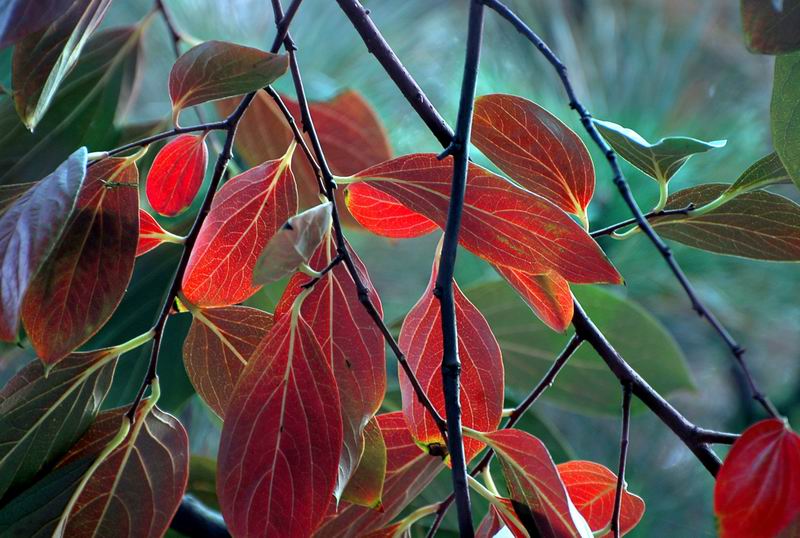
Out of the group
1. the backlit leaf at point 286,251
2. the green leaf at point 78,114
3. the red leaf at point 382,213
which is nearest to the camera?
the backlit leaf at point 286,251

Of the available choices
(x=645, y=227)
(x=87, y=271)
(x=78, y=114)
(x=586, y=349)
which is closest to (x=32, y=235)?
(x=87, y=271)

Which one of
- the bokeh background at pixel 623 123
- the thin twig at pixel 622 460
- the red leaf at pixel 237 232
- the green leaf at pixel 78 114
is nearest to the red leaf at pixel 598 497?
the thin twig at pixel 622 460

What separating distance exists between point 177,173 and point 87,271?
0.07m

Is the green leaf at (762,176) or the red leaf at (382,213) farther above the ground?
the red leaf at (382,213)

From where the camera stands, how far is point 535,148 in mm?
262

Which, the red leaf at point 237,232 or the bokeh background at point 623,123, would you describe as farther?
the bokeh background at point 623,123

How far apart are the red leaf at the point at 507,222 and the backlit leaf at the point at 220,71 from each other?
51 millimetres

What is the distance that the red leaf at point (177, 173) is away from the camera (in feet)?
0.91

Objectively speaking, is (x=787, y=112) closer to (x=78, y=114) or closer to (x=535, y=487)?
(x=535, y=487)

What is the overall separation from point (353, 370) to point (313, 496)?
1.6 inches

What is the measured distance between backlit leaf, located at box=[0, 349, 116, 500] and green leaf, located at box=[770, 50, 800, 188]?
227mm

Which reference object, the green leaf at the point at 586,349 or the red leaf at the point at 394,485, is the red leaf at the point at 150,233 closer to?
the red leaf at the point at 394,485

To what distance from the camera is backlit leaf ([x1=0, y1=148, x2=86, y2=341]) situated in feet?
0.57

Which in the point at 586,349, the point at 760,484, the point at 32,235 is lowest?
the point at 586,349
